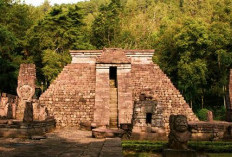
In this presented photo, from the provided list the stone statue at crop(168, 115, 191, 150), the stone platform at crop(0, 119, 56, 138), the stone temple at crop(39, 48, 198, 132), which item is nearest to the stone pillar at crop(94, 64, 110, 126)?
the stone temple at crop(39, 48, 198, 132)

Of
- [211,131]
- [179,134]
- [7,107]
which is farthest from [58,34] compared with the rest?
[179,134]

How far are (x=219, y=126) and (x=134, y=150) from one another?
6.15 m

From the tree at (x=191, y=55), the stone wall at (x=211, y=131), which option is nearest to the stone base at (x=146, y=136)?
the stone wall at (x=211, y=131)

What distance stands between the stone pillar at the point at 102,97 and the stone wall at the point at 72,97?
453 millimetres

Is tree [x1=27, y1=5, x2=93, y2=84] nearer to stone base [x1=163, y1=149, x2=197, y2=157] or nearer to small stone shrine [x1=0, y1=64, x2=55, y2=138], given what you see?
small stone shrine [x1=0, y1=64, x2=55, y2=138]

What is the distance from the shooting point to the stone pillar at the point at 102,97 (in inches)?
639

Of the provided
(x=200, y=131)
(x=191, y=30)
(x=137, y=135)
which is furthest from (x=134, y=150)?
(x=191, y=30)

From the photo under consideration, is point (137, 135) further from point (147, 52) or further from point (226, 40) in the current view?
point (226, 40)

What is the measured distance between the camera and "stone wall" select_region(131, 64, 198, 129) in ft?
55.0

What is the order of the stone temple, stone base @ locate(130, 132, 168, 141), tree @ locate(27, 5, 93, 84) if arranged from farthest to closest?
1. tree @ locate(27, 5, 93, 84)
2. the stone temple
3. stone base @ locate(130, 132, 168, 141)

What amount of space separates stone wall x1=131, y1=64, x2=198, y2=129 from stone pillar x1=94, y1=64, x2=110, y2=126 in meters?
2.01

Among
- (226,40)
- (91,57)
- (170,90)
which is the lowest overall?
(170,90)

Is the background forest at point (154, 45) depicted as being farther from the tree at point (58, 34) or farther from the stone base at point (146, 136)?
the stone base at point (146, 136)

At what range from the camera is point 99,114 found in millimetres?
16375
